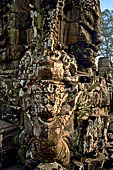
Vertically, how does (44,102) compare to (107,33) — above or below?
below

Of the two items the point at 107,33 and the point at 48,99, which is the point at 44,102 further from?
the point at 107,33

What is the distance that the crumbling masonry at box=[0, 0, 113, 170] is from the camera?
2.11 m

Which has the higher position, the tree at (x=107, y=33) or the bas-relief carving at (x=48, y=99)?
the tree at (x=107, y=33)

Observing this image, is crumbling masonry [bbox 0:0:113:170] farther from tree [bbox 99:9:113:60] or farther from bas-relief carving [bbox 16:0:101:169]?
tree [bbox 99:9:113:60]

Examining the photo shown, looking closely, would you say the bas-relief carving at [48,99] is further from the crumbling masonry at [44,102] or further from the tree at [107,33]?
the tree at [107,33]

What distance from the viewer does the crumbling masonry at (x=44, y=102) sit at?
6.92 feet

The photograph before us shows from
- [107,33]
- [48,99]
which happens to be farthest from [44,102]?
[107,33]

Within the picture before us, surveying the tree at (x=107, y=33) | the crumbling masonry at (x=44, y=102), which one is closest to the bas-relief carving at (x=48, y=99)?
the crumbling masonry at (x=44, y=102)

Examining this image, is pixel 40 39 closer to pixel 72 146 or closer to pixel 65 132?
pixel 65 132

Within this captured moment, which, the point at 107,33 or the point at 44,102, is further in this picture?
the point at 107,33

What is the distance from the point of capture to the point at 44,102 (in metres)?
2.06

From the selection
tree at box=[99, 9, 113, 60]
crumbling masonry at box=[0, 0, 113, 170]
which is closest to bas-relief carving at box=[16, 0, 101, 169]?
crumbling masonry at box=[0, 0, 113, 170]

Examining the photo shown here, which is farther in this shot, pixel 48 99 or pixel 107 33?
pixel 107 33

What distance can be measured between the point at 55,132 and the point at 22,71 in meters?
0.91
